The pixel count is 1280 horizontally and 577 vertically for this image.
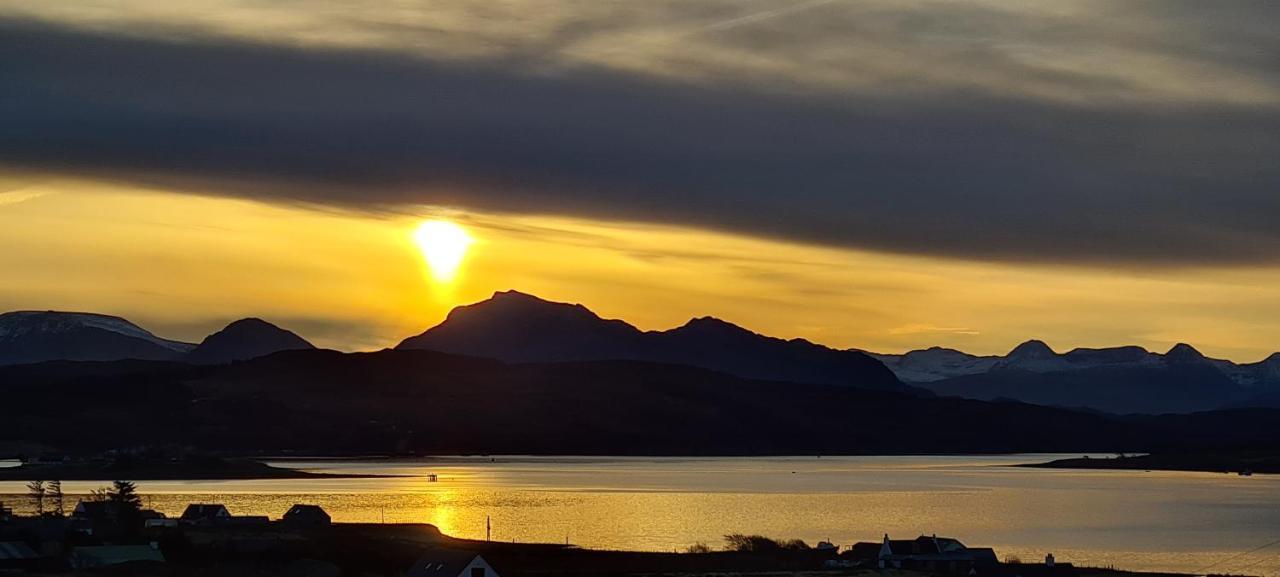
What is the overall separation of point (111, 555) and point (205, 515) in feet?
87.4

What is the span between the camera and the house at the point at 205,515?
10788 cm

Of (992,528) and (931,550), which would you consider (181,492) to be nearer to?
(992,528)

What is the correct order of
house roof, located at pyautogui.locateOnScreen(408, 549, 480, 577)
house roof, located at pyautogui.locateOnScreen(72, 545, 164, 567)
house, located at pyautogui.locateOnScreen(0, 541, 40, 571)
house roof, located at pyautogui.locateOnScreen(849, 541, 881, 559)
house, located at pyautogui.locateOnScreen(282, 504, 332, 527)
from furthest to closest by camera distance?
house, located at pyautogui.locateOnScreen(282, 504, 332, 527) → house roof, located at pyautogui.locateOnScreen(849, 541, 881, 559) → house roof, located at pyautogui.locateOnScreen(72, 545, 164, 567) → house, located at pyautogui.locateOnScreen(0, 541, 40, 571) → house roof, located at pyautogui.locateOnScreen(408, 549, 480, 577)

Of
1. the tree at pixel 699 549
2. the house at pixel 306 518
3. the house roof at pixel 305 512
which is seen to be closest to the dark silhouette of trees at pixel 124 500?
the house at pixel 306 518

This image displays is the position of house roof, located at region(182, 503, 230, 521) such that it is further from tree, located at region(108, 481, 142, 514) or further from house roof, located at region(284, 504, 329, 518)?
tree, located at region(108, 481, 142, 514)

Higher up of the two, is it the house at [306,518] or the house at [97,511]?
the house at [97,511]

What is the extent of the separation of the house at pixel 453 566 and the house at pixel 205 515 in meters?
39.6

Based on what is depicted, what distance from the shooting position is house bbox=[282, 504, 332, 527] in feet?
359

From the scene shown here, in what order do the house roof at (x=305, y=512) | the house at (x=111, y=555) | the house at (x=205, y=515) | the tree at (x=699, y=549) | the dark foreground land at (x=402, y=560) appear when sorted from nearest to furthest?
the dark foreground land at (x=402, y=560), the house at (x=111, y=555), the tree at (x=699, y=549), the house at (x=205, y=515), the house roof at (x=305, y=512)

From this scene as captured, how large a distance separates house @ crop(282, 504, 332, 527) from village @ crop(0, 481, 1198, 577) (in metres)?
0.21

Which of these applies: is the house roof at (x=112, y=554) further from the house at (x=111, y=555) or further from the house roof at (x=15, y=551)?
the house roof at (x=15, y=551)

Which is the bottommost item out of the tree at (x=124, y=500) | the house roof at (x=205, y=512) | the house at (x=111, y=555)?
the house at (x=111, y=555)

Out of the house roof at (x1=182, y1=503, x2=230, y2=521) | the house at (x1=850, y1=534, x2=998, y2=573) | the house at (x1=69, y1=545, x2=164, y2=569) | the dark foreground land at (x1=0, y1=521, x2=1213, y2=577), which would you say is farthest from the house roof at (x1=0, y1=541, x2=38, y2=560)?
the house at (x1=850, y1=534, x2=998, y2=573)

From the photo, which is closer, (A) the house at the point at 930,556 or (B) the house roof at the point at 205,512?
(A) the house at the point at 930,556
